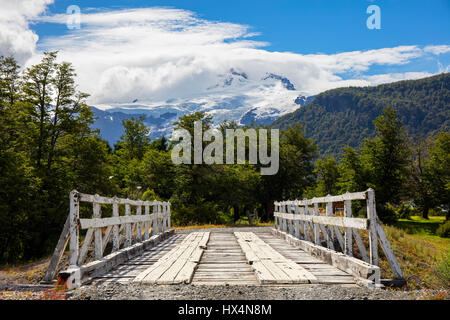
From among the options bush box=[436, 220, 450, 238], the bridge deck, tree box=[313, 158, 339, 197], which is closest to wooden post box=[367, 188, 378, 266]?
the bridge deck

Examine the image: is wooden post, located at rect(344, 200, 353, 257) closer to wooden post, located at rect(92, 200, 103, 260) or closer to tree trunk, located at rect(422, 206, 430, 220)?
wooden post, located at rect(92, 200, 103, 260)

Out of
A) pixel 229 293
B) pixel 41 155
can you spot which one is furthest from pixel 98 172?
pixel 229 293

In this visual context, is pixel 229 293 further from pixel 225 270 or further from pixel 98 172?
pixel 98 172

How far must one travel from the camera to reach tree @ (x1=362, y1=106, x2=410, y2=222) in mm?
41344

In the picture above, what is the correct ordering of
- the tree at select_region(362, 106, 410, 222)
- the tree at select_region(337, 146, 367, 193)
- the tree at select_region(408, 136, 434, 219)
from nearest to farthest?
the tree at select_region(337, 146, 367, 193) < the tree at select_region(362, 106, 410, 222) < the tree at select_region(408, 136, 434, 219)

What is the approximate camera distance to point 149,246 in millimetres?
10266

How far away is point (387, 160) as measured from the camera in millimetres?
42500

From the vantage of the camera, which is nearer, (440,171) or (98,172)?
(98,172)

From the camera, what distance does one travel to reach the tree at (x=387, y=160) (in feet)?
136

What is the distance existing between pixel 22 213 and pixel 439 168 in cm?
4650

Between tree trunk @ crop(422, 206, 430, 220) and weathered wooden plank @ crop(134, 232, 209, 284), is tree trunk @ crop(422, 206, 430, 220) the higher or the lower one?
the lower one

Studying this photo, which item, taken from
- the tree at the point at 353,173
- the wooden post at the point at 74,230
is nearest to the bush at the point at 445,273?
the wooden post at the point at 74,230

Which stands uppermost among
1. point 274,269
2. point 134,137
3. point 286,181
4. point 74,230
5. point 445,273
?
point 134,137

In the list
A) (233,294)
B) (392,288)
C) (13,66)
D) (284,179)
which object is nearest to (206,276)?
(233,294)
